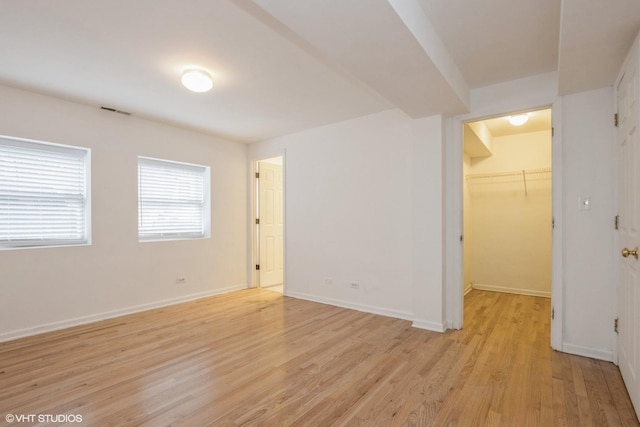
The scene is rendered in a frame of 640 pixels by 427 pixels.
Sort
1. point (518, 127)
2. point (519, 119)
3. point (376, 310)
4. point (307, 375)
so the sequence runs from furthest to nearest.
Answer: point (518, 127) < point (519, 119) < point (376, 310) < point (307, 375)

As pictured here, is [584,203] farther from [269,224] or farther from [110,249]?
[110,249]

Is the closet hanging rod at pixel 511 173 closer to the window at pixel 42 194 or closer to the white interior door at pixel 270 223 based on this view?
the white interior door at pixel 270 223

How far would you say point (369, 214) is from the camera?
12.9 ft

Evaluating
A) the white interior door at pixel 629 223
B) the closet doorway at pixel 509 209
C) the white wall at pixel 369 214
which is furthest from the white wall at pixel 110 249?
the white interior door at pixel 629 223

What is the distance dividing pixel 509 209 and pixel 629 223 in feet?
10.2

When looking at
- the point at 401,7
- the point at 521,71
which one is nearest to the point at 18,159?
the point at 401,7

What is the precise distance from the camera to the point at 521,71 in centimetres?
280

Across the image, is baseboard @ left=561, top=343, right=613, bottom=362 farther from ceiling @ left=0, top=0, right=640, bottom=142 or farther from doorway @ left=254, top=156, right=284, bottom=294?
doorway @ left=254, top=156, right=284, bottom=294

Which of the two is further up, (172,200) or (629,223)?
(172,200)

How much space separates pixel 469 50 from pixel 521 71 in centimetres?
68

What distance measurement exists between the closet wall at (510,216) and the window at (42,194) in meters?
5.12

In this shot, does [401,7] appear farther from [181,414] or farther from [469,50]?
[181,414]

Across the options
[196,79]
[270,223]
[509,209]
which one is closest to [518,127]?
[509,209]

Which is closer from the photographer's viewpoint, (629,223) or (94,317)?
(629,223)
